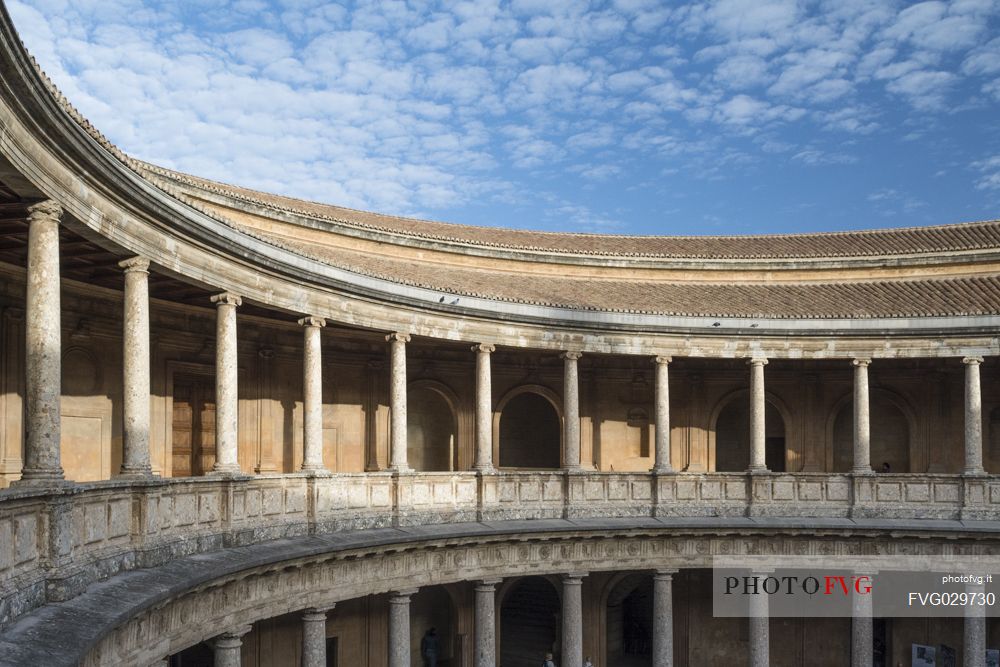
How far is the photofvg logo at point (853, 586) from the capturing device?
82.5 ft

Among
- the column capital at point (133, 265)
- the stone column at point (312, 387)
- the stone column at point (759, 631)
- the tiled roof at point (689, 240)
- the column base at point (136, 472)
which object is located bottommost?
the stone column at point (759, 631)

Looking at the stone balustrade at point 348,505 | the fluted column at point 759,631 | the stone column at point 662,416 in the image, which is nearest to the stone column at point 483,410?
the stone balustrade at point 348,505

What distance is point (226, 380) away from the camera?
1764 centimetres

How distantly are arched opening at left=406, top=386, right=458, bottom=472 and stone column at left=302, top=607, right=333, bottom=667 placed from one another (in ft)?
31.4

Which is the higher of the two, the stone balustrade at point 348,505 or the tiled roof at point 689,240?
the tiled roof at point 689,240

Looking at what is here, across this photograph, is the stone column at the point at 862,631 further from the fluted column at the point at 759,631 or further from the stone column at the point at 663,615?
the stone column at the point at 663,615

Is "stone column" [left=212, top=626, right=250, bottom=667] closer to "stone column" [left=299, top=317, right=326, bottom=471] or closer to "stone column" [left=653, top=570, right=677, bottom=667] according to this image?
"stone column" [left=299, top=317, right=326, bottom=471]

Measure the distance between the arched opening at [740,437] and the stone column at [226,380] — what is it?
61.0ft

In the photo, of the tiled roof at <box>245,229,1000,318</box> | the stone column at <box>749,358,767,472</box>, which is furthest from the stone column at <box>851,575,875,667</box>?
the tiled roof at <box>245,229,1000,318</box>

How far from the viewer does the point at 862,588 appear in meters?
25.5

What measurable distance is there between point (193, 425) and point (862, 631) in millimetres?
18501

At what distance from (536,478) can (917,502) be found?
34.7 feet

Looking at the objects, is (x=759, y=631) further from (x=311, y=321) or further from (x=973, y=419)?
(x=311, y=321)

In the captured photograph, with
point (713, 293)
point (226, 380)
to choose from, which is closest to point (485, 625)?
point (226, 380)
